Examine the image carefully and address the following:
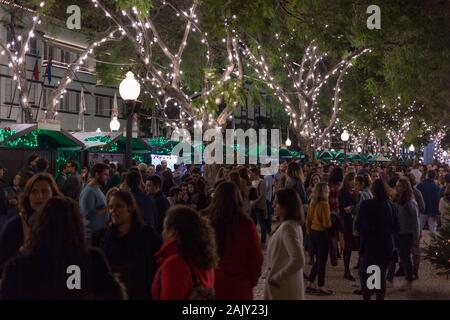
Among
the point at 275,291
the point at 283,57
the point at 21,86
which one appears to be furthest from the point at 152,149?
the point at 275,291

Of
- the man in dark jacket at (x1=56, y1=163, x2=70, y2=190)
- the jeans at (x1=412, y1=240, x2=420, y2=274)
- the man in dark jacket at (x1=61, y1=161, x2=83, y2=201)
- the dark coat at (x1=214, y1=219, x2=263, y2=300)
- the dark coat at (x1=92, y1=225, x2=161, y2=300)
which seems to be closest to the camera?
the dark coat at (x1=92, y1=225, x2=161, y2=300)

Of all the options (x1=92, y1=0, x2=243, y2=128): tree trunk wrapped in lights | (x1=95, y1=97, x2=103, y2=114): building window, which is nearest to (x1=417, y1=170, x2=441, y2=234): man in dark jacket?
(x1=92, y1=0, x2=243, y2=128): tree trunk wrapped in lights

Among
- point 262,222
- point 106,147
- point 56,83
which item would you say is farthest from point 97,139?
point 56,83

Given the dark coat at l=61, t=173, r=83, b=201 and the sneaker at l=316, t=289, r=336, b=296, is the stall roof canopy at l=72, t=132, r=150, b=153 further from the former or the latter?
the sneaker at l=316, t=289, r=336, b=296

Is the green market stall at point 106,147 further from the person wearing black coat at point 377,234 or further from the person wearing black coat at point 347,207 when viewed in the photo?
the person wearing black coat at point 377,234

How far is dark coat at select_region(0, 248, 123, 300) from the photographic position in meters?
3.88

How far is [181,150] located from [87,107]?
844 inches

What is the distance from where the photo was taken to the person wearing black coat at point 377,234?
8336 millimetres

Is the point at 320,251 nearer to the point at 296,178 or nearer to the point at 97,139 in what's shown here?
the point at 296,178

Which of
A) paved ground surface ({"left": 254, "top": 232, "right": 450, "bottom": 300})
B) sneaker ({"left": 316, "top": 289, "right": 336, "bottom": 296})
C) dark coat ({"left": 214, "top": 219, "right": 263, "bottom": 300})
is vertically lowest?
paved ground surface ({"left": 254, "top": 232, "right": 450, "bottom": 300})

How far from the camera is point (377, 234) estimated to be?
27.5 ft

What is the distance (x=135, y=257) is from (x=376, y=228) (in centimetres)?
421

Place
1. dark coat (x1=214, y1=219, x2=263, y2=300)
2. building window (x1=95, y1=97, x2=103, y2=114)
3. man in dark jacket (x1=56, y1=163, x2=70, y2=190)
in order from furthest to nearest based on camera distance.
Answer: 1. building window (x1=95, y1=97, x2=103, y2=114)
2. man in dark jacket (x1=56, y1=163, x2=70, y2=190)
3. dark coat (x1=214, y1=219, x2=263, y2=300)

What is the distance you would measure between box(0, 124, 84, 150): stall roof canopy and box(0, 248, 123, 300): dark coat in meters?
15.3
